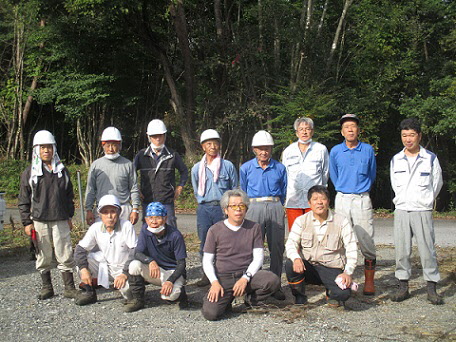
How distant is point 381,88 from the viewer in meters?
19.2

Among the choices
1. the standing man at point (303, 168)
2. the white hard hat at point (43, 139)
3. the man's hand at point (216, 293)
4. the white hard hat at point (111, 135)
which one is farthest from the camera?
the white hard hat at point (111, 135)

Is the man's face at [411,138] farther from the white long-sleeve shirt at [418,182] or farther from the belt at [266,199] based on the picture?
the belt at [266,199]

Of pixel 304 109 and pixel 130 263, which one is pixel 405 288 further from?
pixel 304 109

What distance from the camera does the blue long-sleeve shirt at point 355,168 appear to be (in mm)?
5973

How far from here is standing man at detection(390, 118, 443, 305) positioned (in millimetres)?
5633

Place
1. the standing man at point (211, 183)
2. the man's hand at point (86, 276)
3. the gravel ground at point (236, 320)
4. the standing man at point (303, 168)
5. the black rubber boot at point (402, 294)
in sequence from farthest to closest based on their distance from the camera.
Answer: the standing man at point (211, 183), the standing man at point (303, 168), the black rubber boot at point (402, 294), the man's hand at point (86, 276), the gravel ground at point (236, 320)

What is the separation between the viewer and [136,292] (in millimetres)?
5430

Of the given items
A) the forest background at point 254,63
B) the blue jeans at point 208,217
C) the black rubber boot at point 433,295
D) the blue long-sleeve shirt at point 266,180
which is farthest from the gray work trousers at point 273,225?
the forest background at point 254,63

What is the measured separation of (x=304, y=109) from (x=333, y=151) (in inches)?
424

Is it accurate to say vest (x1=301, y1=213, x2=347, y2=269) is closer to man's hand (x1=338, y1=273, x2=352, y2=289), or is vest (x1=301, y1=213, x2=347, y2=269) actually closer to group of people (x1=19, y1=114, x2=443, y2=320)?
group of people (x1=19, y1=114, x2=443, y2=320)

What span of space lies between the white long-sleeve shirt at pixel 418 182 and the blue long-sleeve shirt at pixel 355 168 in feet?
1.13

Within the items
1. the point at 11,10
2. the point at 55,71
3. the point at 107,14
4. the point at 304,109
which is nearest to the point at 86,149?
the point at 55,71

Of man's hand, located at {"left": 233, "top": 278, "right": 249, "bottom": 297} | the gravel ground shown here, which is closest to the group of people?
man's hand, located at {"left": 233, "top": 278, "right": 249, "bottom": 297}

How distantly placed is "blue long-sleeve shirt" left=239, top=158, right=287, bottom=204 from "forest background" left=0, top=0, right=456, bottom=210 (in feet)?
35.1
